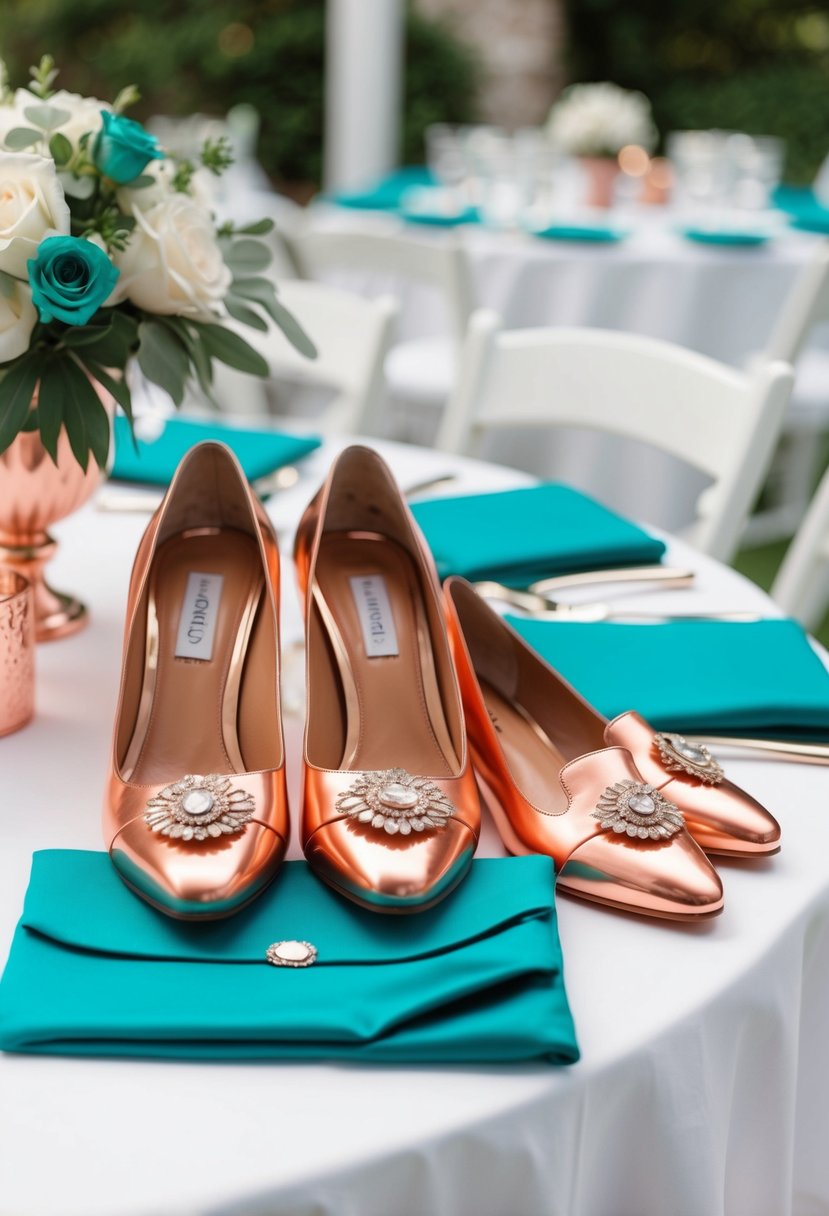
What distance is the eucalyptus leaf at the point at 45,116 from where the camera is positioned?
35.2 inches

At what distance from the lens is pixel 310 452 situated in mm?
1458

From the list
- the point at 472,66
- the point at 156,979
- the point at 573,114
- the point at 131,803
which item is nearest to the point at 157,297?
the point at 131,803

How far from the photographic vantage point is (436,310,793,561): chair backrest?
1.54 m

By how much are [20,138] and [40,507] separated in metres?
0.28

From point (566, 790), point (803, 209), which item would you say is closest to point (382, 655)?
point (566, 790)

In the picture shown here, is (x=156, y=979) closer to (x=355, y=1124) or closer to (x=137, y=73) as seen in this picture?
(x=355, y=1124)

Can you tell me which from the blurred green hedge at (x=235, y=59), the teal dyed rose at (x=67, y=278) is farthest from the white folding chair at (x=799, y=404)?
the blurred green hedge at (x=235, y=59)

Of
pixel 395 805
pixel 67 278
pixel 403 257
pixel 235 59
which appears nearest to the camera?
pixel 395 805

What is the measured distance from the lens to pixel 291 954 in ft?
1.96

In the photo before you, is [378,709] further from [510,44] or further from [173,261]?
[510,44]

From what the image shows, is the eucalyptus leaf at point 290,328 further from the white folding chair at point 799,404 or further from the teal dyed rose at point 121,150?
the white folding chair at point 799,404

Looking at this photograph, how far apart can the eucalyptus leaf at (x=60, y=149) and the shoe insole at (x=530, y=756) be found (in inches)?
20.5

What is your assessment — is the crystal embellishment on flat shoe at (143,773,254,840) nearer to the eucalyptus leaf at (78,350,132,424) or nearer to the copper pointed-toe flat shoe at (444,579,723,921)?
the copper pointed-toe flat shoe at (444,579,723,921)

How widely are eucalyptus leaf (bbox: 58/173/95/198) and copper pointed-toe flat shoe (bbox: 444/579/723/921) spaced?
40 centimetres
